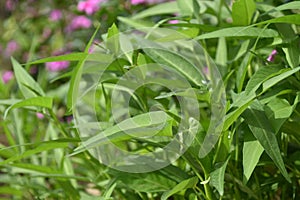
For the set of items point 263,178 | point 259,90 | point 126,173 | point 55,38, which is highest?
point 259,90

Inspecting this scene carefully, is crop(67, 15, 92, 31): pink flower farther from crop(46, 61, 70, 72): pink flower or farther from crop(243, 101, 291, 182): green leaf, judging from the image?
crop(243, 101, 291, 182): green leaf

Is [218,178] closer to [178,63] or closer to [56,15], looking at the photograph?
[178,63]

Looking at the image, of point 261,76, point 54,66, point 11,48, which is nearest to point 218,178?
point 261,76

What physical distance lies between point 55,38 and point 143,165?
6.28ft

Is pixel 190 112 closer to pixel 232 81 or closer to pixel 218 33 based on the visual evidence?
pixel 218 33

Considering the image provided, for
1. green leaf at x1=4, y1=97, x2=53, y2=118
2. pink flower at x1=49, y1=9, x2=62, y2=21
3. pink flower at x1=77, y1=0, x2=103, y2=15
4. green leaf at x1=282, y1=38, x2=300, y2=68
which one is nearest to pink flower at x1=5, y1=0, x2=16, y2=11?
pink flower at x1=49, y1=9, x2=62, y2=21

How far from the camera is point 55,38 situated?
2738 mm

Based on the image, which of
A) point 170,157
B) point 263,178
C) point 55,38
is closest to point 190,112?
point 170,157

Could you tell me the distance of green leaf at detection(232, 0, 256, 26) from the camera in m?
0.89

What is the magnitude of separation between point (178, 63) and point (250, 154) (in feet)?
0.64

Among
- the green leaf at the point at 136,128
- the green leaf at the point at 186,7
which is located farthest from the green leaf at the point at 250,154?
the green leaf at the point at 186,7

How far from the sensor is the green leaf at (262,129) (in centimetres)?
74

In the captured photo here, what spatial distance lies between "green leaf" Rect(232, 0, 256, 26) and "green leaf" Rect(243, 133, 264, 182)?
214 mm

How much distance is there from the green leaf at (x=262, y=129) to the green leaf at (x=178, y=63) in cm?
12
